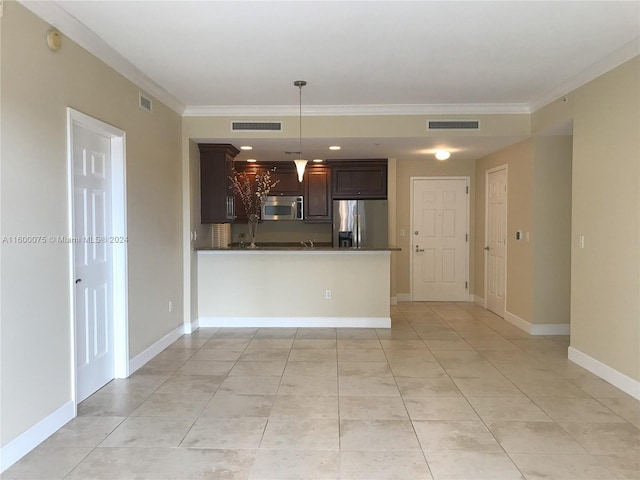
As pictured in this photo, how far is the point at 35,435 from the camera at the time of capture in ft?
8.16

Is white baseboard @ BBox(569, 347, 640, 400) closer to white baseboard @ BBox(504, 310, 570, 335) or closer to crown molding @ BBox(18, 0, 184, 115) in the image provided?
white baseboard @ BBox(504, 310, 570, 335)

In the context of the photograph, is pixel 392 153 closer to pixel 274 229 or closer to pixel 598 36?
pixel 274 229

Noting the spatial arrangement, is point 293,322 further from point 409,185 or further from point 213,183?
point 409,185

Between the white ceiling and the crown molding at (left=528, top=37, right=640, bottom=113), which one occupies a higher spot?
the white ceiling

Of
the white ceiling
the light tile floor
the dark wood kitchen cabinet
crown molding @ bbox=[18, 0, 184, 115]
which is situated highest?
the white ceiling

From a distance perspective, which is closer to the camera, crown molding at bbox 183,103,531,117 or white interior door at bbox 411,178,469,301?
crown molding at bbox 183,103,531,117

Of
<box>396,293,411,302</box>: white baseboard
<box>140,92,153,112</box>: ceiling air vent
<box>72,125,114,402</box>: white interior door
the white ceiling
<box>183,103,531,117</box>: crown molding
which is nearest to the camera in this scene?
the white ceiling

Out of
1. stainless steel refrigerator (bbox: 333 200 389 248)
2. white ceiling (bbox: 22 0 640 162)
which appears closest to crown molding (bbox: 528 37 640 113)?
white ceiling (bbox: 22 0 640 162)

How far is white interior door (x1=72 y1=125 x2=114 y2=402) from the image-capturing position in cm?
308

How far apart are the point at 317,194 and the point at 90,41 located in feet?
14.1

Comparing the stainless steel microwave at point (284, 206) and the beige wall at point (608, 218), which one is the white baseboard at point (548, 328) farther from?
the stainless steel microwave at point (284, 206)

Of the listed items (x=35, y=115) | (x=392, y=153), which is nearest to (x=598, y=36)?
(x=392, y=153)

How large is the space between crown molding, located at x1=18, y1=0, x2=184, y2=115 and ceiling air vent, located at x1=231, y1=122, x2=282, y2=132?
2.82 feet

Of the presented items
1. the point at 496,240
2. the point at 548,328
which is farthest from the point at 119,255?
the point at 496,240
